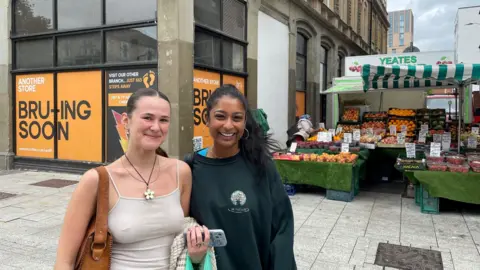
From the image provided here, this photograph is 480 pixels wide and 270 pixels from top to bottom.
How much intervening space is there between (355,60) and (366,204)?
7265 millimetres

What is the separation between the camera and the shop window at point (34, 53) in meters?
10.4

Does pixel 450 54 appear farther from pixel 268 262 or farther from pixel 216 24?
pixel 268 262

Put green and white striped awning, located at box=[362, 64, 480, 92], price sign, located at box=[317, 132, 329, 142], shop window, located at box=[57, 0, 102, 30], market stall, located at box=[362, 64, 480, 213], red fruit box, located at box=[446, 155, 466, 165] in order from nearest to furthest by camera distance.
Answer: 1. market stall, located at box=[362, 64, 480, 213]
2. red fruit box, located at box=[446, 155, 466, 165]
3. green and white striped awning, located at box=[362, 64, 480, 92]
4. price sign, located at box=[317, 132, 329, 142]
5. shop window, located at box=[57, 0, 102, 30]

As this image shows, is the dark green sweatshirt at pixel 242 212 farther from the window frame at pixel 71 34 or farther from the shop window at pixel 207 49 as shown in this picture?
the shop window at pixel 207 49

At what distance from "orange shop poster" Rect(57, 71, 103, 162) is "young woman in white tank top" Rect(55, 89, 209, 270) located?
8.54m

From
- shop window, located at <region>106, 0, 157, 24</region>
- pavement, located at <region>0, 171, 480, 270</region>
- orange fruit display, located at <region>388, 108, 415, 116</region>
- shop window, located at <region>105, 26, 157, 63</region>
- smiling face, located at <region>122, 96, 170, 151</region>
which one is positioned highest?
shop window, located at <region>106, 0, 157, 24</region>

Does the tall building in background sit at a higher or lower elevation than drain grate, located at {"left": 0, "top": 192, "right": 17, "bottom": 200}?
higher

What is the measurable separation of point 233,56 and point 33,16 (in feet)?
18.8

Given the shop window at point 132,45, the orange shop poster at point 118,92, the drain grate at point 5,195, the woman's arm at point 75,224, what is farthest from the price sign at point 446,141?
the drain grate at point 5,195

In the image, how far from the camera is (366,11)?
99.2 ft

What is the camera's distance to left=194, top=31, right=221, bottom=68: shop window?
9633mm

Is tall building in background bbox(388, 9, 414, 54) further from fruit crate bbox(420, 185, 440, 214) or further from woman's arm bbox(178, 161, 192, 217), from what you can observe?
woman's arm bbox(178, 161, 192, 217)

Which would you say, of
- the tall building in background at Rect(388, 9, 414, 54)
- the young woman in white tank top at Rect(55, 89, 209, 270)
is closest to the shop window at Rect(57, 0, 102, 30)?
A: the young woman in white tank top at Rect(55, 89, 209, 270)

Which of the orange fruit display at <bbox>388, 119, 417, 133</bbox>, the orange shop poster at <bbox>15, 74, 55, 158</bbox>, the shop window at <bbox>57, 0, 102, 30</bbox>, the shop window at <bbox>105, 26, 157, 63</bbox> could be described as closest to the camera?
the shop window at <bbox>105, 26, 157, 63</bbox>
